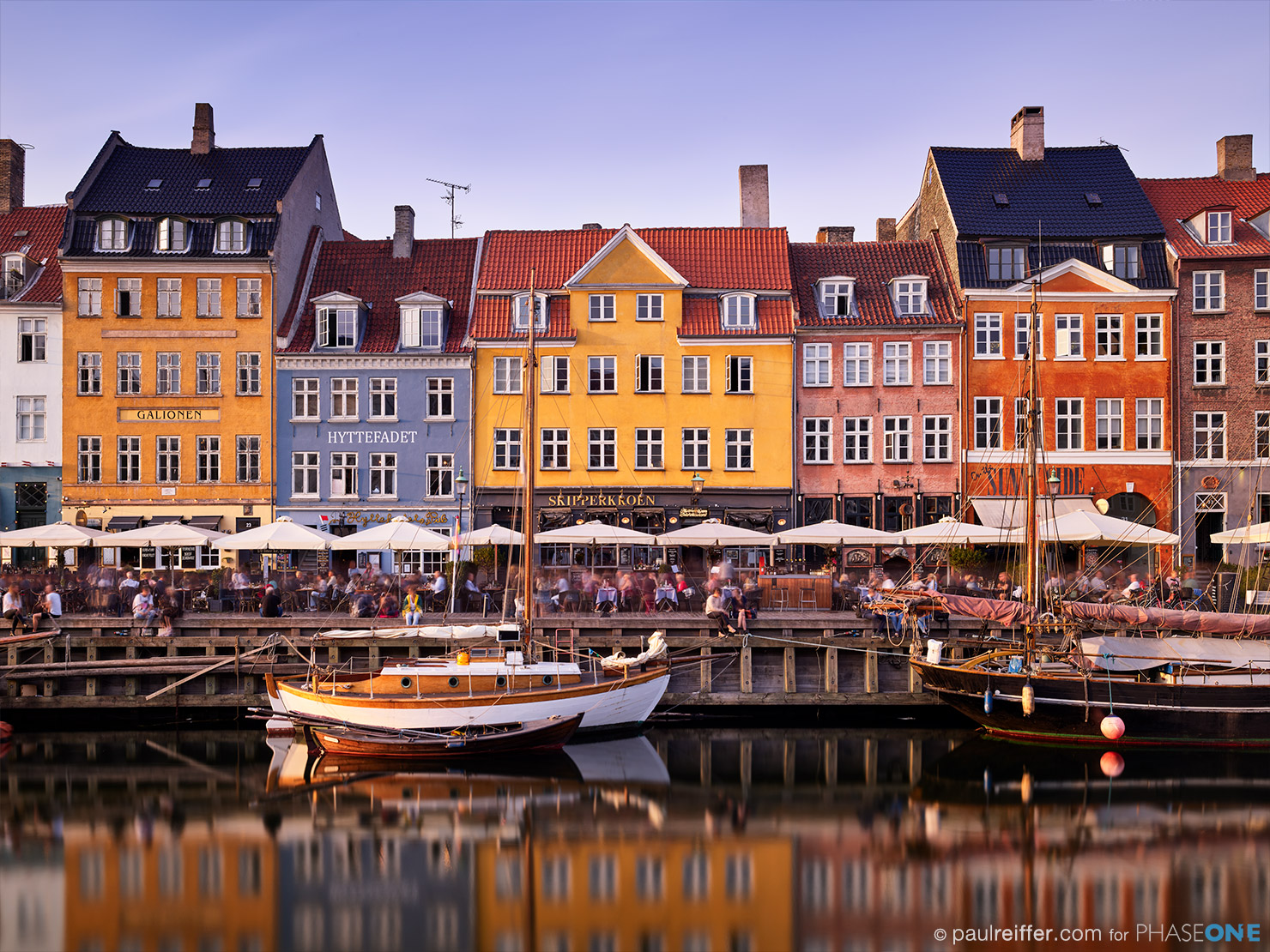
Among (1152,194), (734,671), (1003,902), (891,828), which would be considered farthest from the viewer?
(1152,194)

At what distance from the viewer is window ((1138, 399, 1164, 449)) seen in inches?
1489

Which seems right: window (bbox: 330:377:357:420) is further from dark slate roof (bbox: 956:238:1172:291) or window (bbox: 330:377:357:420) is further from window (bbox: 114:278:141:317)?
dark slate roof (bbox: 956:238:1172:291)

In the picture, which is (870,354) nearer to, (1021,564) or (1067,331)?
(1067,331)

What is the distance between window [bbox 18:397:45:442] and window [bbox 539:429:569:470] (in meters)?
17.8

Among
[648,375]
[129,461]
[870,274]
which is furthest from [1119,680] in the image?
[129,461]

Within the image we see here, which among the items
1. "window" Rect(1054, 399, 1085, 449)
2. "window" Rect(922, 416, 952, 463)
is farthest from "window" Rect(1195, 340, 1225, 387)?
"window" Rect(922, 416, 952, 463)

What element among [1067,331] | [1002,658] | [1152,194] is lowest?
[1002,658]

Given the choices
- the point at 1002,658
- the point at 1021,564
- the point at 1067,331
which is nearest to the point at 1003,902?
the point at 1002,658

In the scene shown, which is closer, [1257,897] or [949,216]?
[1257,897]

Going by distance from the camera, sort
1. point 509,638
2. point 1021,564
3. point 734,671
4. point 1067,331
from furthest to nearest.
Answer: point 1067,331
point 1021,564
point 734,671
point 509,638

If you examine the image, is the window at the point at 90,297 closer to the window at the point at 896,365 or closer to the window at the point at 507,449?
the window at the point at 507,449

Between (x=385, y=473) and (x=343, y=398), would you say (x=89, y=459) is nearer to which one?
(x=343, y=398)

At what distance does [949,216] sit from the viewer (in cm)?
3950

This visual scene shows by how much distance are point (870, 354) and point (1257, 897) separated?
24997 millimetres
